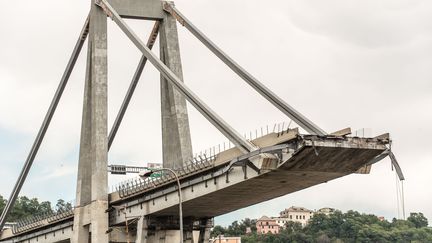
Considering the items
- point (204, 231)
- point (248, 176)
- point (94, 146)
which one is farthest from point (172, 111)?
point (248, 176)

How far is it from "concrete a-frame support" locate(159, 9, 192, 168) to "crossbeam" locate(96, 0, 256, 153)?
5.79 meters

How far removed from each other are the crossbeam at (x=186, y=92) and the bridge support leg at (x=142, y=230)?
1156cm

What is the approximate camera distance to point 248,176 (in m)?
57.8

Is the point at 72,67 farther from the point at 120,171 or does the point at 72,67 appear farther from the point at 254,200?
the point at 254,200

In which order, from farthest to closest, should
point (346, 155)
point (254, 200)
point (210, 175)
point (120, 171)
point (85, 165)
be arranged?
point (85, 165), point (120, 171), point (254, 200), point (210, 175), point (346, 155)

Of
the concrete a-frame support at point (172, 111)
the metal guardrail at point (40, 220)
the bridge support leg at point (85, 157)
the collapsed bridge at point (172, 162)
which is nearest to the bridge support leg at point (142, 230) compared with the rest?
the collapsed bridge at point (172, 162)

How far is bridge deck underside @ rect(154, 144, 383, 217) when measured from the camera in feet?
181

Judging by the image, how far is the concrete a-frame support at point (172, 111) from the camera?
76.5 meters

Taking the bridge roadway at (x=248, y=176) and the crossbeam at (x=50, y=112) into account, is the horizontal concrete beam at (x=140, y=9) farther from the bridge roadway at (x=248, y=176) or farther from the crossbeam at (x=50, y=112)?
the bridge roadway at (x=248, y=176)

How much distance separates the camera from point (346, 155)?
5616 cm

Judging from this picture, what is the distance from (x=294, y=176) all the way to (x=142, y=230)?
17.3 metres

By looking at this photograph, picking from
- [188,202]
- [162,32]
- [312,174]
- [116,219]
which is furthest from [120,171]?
[312,174]

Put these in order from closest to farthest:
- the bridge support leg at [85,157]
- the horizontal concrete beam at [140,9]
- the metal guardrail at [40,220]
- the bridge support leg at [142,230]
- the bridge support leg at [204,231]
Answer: the bridge support leg at [142,230]
the bridge support leg at [204,231]
the bridge support leg at [85,157]
the horizontal concrete beam at [140,9]
the metal guardrail at [40,220]

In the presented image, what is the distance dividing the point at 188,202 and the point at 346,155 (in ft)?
48.8
